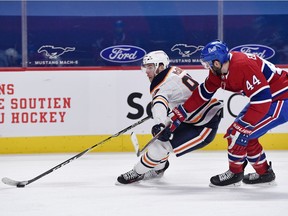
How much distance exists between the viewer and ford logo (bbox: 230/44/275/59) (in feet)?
23.2

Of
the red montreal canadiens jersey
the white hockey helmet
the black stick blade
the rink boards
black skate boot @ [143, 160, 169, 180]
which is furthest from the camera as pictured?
the rink boards

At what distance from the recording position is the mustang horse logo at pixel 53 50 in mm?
6875

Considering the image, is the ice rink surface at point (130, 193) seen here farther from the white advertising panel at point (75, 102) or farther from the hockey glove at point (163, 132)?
the white advertising panel at point (75, 102)

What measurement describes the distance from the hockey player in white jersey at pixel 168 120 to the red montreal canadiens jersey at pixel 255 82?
323 mm

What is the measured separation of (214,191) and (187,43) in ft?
9.30

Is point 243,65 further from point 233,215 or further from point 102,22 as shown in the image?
point 102,22

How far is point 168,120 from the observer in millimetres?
4738

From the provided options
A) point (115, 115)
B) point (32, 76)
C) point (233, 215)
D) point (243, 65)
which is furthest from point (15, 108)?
point (233, 215)

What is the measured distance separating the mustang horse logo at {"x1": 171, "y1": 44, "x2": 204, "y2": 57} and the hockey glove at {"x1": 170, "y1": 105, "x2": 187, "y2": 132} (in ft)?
7.51

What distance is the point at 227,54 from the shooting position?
4.39 meters

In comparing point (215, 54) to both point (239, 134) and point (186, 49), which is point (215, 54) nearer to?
point (239, 134)

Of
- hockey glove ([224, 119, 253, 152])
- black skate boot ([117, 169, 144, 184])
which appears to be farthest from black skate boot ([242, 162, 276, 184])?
Result: black skate boot ([117, 169, 144, 184])

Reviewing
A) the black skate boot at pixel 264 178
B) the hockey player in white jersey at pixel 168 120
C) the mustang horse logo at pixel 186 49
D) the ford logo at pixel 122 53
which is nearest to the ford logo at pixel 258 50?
the mustang horse logo at pixel 186 49

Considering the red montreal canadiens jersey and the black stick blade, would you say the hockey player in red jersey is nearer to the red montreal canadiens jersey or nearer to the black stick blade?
the red montreal canadiens jersey
